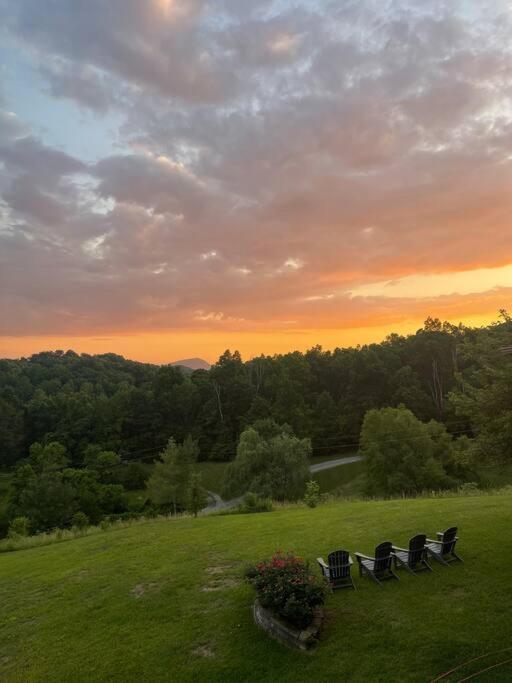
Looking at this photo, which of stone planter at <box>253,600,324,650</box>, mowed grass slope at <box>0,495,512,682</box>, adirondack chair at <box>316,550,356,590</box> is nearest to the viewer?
mowed grass slope at <box>0,495,512,682</box>

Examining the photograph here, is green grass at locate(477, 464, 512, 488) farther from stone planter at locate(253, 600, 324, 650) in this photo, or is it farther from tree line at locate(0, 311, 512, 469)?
stone planter at locate(253, 600, 324, 650)

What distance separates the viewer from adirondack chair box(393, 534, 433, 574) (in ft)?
32.5

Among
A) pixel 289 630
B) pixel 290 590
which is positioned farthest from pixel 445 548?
pixel 289 630

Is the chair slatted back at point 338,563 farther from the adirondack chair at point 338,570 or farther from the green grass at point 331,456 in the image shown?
the green grass at point 331,456

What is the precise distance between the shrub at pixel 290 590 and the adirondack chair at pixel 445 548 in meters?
3.74

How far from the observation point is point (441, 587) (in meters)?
9.09

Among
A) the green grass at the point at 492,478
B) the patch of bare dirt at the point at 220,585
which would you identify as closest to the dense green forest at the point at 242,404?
the green grass at the point at 492,478

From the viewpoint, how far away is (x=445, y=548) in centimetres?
1038

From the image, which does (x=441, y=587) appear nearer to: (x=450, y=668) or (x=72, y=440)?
(x=450, y=668)

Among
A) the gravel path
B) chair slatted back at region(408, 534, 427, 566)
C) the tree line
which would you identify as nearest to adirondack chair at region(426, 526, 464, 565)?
chair slatted back at region(408, 534, 427, 566)

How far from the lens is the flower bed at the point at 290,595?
7.77 m

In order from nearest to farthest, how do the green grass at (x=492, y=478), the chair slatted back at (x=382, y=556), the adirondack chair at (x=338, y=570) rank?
the adirondack chair at (x=338, y=570) < the chair slatted back at (x=382, y=556) < the green grass at (x=492, y=478)

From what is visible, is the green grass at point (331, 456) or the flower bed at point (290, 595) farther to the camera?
the green grass at point (331, 456)

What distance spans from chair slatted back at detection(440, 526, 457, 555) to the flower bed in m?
3.87
